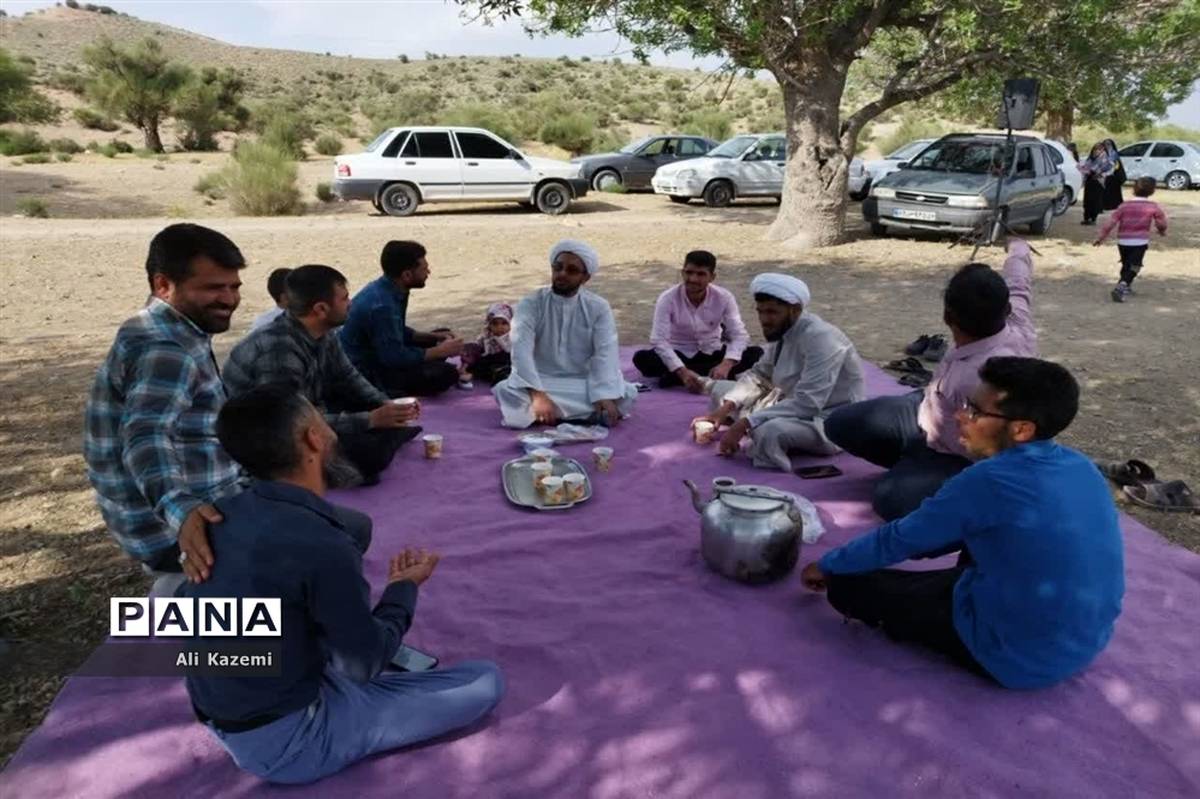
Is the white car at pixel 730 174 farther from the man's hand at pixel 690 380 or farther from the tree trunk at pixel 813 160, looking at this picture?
the man's hand at pixel 690 380

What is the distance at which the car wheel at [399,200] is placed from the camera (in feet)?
45.3

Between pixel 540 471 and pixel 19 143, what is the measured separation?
24.1 meters

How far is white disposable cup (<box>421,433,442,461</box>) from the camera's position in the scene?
4.14 metres

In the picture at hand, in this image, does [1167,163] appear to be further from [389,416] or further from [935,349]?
[389,416]

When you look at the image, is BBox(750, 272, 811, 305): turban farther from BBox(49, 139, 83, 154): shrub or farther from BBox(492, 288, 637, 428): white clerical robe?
BBox(49, 139, 83, 154): shrub

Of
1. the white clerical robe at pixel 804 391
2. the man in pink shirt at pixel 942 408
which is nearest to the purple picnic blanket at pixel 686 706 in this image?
the man in pink shirt at pixel 942 408

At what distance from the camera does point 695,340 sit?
5.52 m

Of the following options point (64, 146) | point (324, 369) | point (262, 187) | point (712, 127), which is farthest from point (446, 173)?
point (712, 127)

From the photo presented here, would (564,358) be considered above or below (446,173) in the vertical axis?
below

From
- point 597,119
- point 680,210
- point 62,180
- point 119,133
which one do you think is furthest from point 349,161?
point 597,119

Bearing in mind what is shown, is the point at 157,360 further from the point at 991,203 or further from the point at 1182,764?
the point at 991,203

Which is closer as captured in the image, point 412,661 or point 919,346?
point 412,661

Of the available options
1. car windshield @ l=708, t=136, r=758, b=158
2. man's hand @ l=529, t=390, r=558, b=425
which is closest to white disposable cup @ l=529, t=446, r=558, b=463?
man's hand @ l=529, t=390, r=558, b=425

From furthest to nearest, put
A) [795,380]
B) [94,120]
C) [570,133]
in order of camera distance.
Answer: [94,120] < [570,133] < [795,380]
